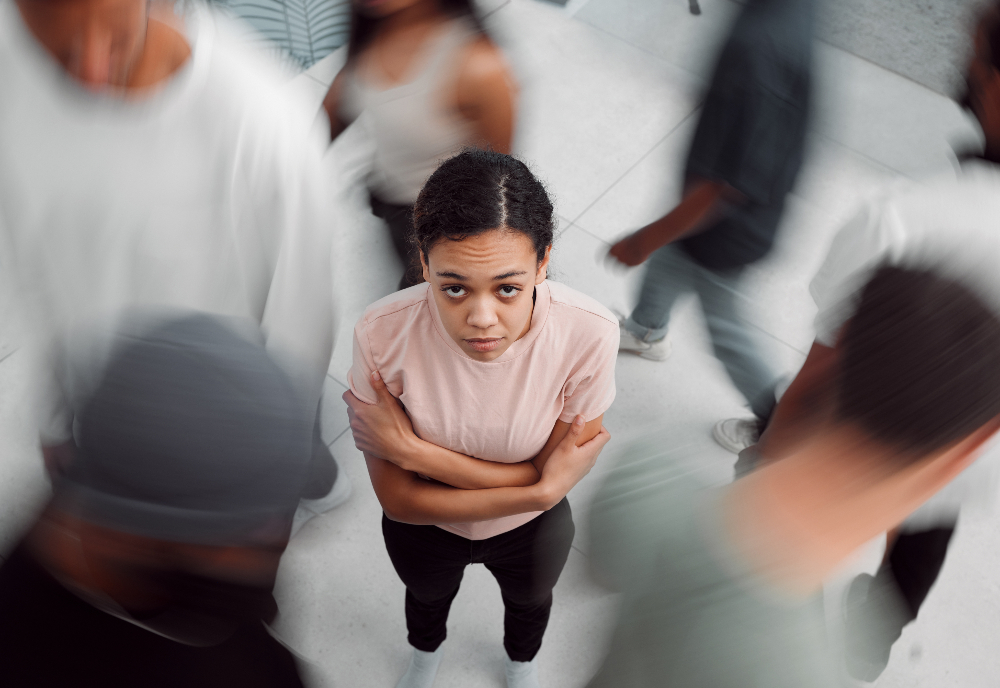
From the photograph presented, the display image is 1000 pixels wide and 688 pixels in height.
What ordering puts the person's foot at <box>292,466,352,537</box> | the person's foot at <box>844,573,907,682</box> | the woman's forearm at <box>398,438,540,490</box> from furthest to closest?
1. the person's foot at <box>292,466,352,537</box>
2. the person's foot at <box>844,573,907,682</box>
3. the woman's forearm at <box>398,438,540,490</box>

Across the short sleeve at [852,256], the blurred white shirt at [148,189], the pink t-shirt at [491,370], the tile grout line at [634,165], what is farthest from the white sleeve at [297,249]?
the tile grout line at [634,165]

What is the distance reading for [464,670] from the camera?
2184 millimetres

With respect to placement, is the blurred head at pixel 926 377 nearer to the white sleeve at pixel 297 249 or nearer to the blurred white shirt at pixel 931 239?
the blurred white shirt at pixel 931 239

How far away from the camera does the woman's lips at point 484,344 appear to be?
1287mm

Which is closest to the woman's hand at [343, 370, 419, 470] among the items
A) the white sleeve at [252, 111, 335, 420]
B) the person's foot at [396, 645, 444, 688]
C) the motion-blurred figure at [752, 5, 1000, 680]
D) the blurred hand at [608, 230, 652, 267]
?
the white sleeve at [252, 111, 335, 420]

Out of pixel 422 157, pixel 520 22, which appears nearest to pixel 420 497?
pixel 422 157

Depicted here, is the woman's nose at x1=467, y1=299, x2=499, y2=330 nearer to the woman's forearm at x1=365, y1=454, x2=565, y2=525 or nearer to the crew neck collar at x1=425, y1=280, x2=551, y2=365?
the crew neck collar at x1=425, y1=280, x2=551, y2=365

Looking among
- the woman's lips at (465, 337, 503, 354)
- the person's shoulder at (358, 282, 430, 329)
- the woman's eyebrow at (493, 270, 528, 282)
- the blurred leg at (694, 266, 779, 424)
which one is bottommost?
the blurred leg at (694, 266, 779, 424)

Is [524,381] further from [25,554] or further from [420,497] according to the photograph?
[25,554]

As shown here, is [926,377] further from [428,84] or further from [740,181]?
[428,84]

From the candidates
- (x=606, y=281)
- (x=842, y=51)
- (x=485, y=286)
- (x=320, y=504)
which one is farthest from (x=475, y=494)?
(x=842, y=51)

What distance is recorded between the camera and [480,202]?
121 cm

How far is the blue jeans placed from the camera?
221 centimetres

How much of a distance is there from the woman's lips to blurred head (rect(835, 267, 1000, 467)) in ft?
1.77
